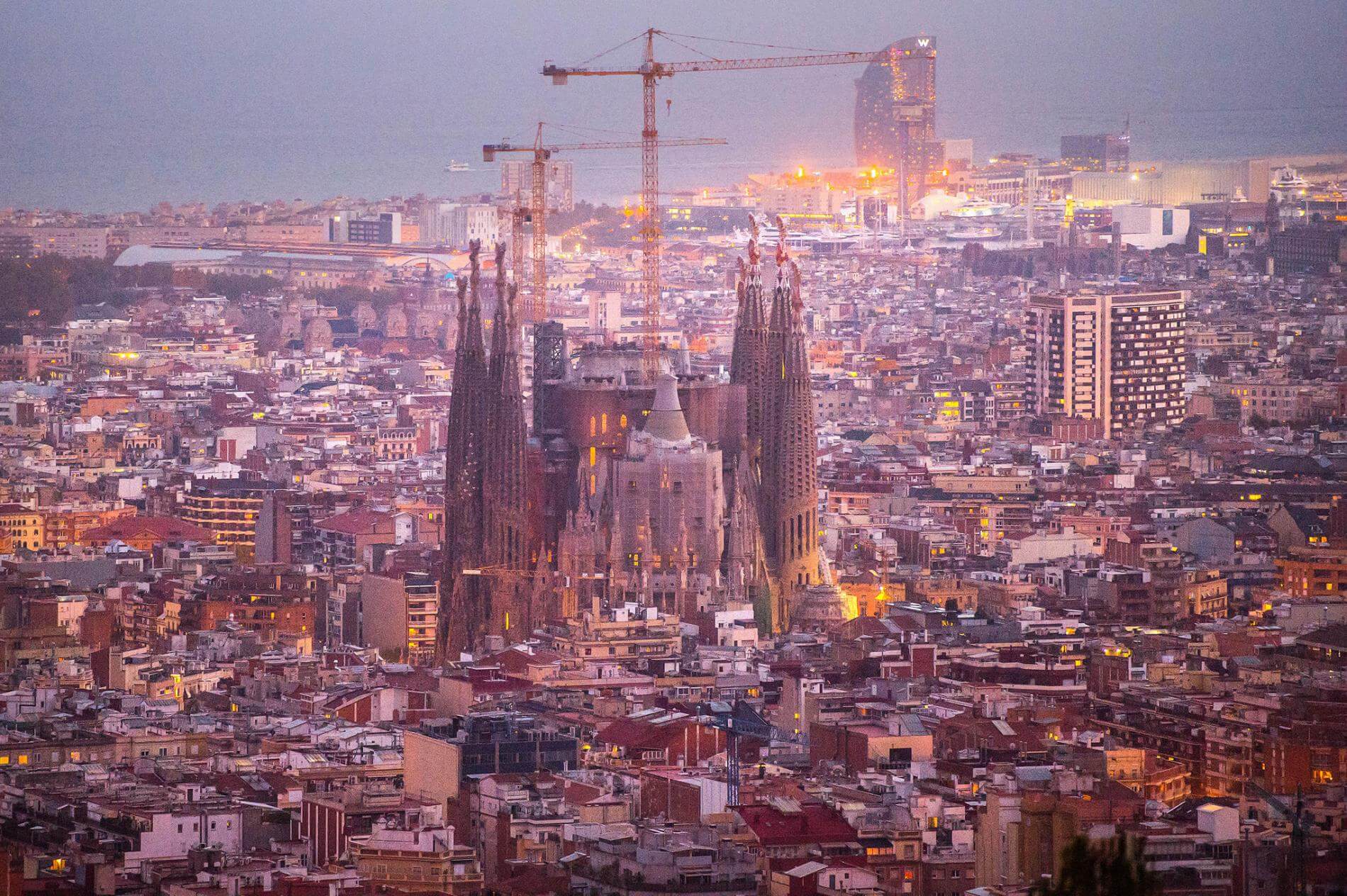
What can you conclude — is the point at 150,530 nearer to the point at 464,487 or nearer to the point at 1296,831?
the point at 464,487

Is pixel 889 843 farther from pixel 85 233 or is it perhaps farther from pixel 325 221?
pixel 325 221

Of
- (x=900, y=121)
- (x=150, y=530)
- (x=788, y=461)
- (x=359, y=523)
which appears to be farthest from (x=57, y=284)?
(x=788, y=461)

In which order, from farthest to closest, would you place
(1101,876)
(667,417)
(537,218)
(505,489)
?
(537,218) → (667,417) → (505,489) → (1101,876)

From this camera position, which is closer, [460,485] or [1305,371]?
[460,485]

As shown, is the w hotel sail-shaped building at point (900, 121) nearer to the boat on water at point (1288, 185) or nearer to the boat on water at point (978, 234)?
the boat on water at point (978, 234)

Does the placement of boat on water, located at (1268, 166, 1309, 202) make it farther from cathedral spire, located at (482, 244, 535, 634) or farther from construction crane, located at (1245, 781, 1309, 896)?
construction crane, located at (1245, 781, 1309, 896)

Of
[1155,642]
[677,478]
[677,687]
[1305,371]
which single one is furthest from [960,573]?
[1305,371]
